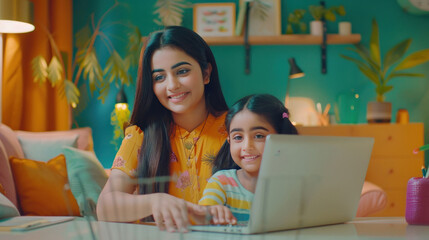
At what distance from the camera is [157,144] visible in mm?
1347

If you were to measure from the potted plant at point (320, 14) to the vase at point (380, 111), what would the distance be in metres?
0.72

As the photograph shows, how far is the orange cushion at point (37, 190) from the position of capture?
227 centimetres

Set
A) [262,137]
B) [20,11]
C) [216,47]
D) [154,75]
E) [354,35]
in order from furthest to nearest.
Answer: [216,47]
[354,35]
[20,11]
[154,75]
[262,137]

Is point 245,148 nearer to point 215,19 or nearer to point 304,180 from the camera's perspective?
point 304,180

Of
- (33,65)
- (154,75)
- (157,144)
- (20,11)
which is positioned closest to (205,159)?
(157,144)

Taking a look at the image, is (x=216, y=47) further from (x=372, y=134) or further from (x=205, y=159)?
(x=205, y=159)

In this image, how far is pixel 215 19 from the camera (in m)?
3.54

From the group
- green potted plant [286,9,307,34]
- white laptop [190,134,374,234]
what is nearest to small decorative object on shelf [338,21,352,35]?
green potted plant [286,9,307,34]

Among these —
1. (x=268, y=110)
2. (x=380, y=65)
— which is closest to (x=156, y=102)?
(x=268, y=110)

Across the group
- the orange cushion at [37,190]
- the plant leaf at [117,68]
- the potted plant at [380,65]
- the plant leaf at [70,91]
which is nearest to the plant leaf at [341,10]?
the potted plant at [380,65]

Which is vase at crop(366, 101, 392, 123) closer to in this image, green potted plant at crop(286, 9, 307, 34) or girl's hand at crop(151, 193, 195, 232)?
green potted plant at crop(286, 9, 307, 34)

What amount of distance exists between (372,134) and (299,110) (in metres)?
0.63

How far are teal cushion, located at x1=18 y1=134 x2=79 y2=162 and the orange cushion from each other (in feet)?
0.87

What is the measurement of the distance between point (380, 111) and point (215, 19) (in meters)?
1.48
